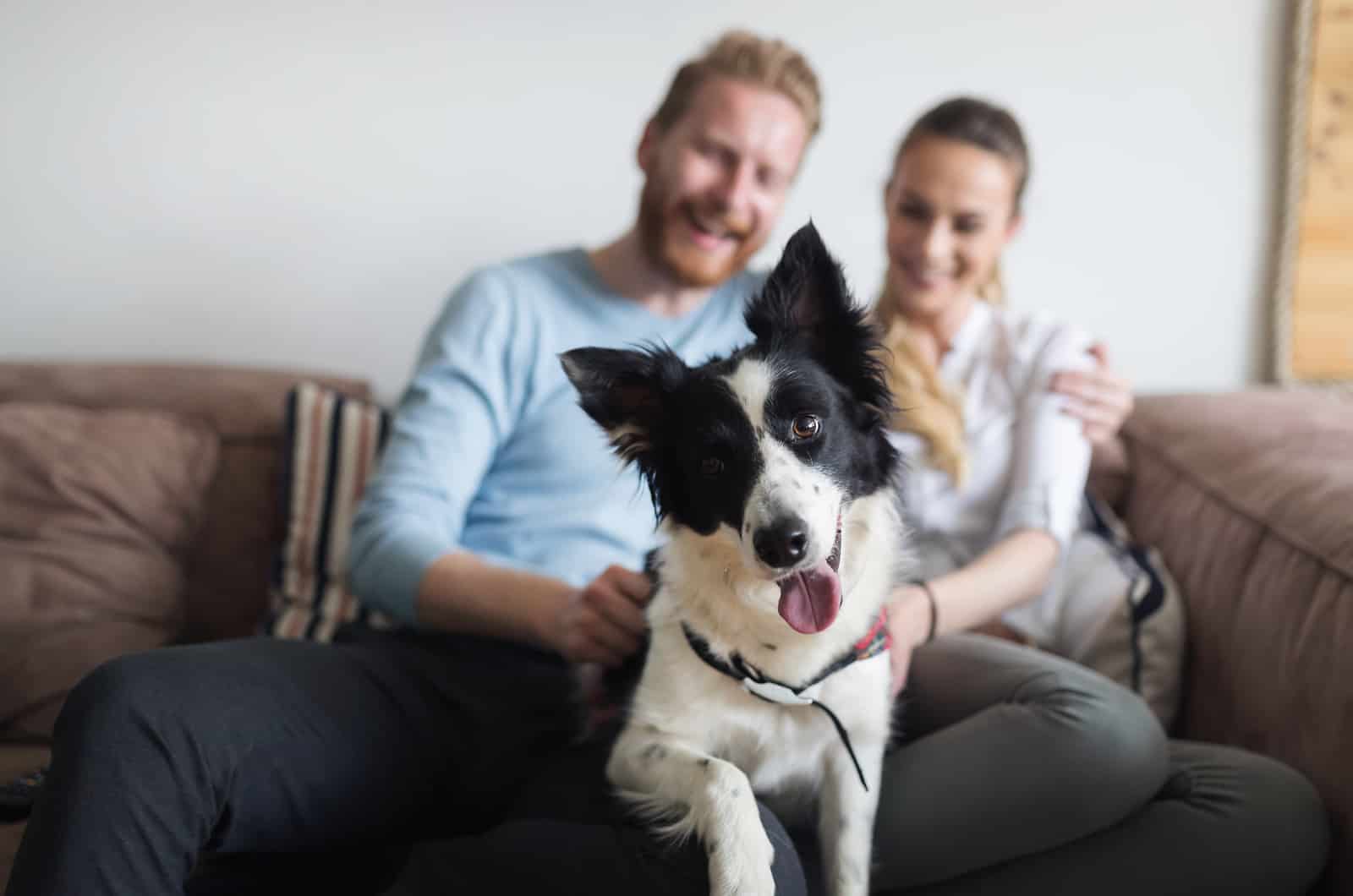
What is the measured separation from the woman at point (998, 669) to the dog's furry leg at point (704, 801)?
0.35 meters

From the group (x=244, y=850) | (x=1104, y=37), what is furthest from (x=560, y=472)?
(x=1104, y=37)

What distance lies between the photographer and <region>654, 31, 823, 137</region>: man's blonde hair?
1837 mm

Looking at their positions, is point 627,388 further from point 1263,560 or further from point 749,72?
point 1263,560

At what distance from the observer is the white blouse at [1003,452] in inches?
71.7

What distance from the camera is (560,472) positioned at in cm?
182

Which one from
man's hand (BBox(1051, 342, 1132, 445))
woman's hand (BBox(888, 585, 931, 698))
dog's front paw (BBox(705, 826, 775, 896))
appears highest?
A: man's hand (BBox(1051, 342, 1132, 445))

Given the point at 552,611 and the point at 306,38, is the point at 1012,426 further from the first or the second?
the point at 306,38

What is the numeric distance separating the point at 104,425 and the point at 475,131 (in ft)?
3.60

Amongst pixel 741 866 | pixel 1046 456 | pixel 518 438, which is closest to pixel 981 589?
pixel 1046 456

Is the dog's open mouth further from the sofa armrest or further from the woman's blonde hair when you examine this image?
the sofa armrest

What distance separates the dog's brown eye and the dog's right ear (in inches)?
6.6

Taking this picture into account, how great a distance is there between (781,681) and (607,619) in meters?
0.28

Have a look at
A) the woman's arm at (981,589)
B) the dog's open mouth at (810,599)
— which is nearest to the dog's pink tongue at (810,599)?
the dog's open mouth at (810,599)

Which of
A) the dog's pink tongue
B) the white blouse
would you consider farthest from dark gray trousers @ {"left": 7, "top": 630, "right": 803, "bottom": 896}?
the white blouse
